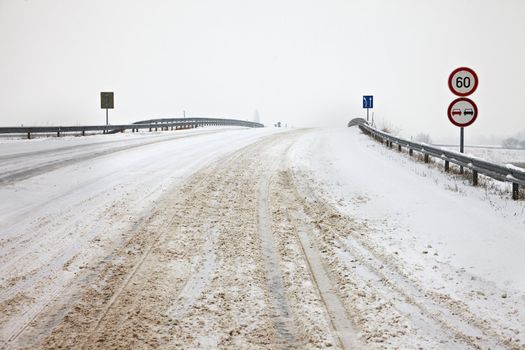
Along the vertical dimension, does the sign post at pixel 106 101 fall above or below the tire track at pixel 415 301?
above

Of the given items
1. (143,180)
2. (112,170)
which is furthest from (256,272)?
(112,170)

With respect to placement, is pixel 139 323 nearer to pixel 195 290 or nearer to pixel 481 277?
pixel 195 290

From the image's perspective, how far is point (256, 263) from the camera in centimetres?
512

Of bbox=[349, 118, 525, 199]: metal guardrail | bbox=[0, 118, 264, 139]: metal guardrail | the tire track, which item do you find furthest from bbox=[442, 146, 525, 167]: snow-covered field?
the tire track

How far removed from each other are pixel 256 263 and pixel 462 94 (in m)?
8.80

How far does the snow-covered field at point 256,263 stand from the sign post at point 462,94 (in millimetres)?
1993

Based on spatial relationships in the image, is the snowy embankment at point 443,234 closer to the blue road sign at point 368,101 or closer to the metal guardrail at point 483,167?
the metal guardrail at point 483,167

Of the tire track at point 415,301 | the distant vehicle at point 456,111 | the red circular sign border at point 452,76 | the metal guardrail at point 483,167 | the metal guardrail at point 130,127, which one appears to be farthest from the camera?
the metal guardrail at point 130,127

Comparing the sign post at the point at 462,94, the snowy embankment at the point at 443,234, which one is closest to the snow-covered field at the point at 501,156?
the sign post at the point at 462,94

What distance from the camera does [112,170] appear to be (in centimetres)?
1133

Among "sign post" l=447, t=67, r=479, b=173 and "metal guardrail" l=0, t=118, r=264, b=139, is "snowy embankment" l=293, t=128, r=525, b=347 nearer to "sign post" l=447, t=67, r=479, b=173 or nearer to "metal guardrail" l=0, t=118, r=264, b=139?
"sign post" l=447, t=67, r=479, b=173

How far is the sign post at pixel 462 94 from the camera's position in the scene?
10812 mm

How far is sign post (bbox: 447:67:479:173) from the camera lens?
10.8m

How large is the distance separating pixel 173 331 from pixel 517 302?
11.7ft
